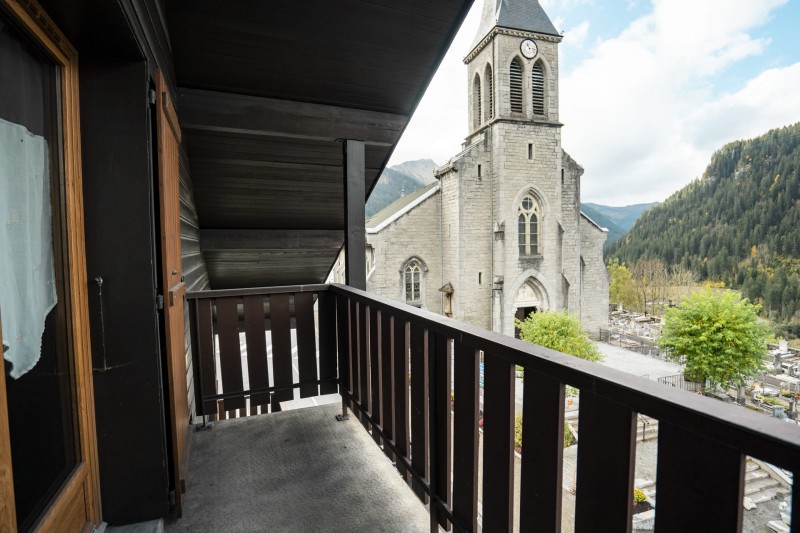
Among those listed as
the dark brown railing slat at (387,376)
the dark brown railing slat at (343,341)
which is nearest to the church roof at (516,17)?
the dark brown railing slat at (343,341)

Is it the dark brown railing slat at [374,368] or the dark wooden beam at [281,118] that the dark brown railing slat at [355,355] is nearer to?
the dark brown railing slat at [374,368]

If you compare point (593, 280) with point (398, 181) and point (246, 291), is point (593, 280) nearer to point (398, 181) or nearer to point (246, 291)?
point (246, 291)

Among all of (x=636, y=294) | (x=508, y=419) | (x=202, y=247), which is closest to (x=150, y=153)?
(x=508, y=419)

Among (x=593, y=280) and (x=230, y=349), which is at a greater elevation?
(x=230, y=349)

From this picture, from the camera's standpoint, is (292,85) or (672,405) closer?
(672,405)

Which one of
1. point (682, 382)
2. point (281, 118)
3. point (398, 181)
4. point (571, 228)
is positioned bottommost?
point (682, 382)

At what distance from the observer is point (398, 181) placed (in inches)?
3765

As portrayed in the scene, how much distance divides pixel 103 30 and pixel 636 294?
150 feet

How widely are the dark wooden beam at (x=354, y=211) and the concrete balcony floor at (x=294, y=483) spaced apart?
1.15 m

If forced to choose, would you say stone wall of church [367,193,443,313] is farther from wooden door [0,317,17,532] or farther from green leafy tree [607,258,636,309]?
green leafy tree [607,258,636,309]

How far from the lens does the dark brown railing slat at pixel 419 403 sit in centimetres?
152

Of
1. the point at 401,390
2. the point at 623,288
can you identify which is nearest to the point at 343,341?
the point at 401,390

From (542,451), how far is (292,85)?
3.01 meters

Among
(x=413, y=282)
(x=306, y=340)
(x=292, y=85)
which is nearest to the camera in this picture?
(x=306, y=340)
